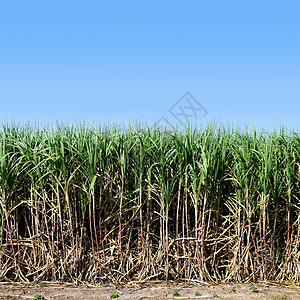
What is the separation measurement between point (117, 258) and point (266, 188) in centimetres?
216

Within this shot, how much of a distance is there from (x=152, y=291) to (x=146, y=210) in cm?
103

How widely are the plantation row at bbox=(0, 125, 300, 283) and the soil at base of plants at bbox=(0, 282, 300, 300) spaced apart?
13cm

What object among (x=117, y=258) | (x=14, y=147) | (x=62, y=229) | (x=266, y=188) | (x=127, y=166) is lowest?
(x=117, y=258)

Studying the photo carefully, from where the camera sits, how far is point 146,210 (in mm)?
5020

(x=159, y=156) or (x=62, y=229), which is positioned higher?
(x=159, y=156)

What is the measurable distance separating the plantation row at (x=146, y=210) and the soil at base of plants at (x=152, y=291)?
134 mm

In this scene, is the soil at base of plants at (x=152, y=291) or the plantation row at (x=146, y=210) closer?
the soil at base of plants at (x=152, y=291)

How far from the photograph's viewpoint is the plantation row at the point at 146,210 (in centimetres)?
482

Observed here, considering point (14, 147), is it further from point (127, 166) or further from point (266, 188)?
point (266, 188)

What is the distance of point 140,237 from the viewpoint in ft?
16.2

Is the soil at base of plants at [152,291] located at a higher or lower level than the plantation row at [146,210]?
lower

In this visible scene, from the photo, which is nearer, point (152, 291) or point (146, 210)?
point (152, 291)

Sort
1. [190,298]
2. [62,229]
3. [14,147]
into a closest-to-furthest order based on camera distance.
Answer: [190,298] → [62,229] → [14,147]

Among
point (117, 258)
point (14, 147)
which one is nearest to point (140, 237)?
point (117, 258)
